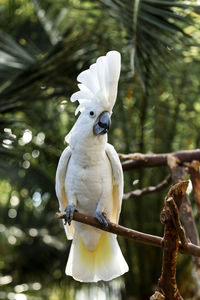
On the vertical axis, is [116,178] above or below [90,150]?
below

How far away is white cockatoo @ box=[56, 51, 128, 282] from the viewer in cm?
189

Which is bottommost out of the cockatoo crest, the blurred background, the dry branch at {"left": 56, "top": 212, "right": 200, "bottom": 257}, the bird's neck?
the blurred background

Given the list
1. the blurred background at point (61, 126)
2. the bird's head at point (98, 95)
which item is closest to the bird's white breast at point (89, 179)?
the bird's head at point (98, 95)

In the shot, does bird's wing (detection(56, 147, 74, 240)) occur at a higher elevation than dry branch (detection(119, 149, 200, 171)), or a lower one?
higher

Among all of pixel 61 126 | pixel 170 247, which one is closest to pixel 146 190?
pixel 170 247

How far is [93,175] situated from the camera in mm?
2045

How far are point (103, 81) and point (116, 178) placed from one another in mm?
503

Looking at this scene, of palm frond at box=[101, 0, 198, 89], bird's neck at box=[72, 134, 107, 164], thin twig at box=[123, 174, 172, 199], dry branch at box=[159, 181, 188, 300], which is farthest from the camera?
thin twig at box=[123, 174, 172, 199]

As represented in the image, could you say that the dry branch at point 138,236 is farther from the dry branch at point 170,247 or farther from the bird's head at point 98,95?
the bird's head at point 98,95

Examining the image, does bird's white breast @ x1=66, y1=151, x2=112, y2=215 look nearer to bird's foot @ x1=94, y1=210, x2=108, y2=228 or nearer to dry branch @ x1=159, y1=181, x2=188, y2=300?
bird's foot @ x1=94, y1=210, x2=108, y2=228

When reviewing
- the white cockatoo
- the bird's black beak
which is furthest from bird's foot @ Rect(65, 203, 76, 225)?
the bird's black beak

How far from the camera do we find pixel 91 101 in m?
1.94

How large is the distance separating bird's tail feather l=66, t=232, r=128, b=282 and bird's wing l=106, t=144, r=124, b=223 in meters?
0.14

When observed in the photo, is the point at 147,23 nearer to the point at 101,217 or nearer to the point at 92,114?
the point at 92,114
